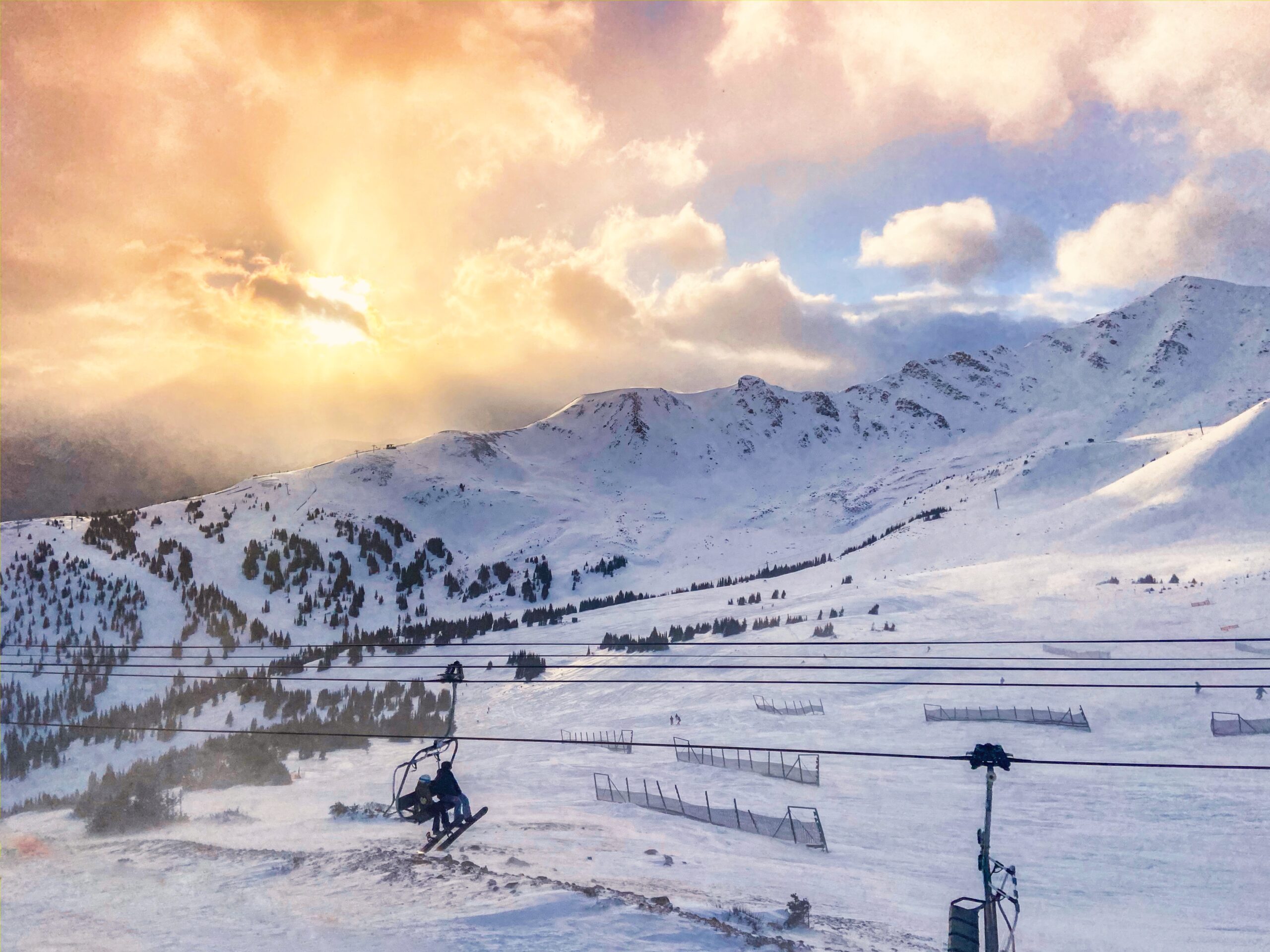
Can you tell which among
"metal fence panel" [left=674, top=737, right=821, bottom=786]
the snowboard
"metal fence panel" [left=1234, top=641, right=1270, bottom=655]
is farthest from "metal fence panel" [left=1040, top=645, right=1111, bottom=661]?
the snowboard

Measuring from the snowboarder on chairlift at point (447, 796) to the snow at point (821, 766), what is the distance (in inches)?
54.9

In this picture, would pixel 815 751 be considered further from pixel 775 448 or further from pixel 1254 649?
pixel 775 448

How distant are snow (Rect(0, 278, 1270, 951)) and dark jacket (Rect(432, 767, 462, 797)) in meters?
1.97

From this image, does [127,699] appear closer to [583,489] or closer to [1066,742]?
[1066,742]

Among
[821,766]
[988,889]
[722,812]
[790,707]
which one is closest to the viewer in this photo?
[988,889]

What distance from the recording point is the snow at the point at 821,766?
1428 centimetres

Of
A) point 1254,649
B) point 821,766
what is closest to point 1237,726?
point 1254,649

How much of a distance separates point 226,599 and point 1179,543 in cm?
7082

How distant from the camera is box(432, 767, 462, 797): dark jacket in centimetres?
1427

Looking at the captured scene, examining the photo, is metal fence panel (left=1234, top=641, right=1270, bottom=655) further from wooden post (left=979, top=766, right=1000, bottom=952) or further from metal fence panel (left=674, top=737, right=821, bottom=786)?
wooden post (left=979, top=766, right=1000, bottom=952)

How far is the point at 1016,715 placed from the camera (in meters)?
25.4

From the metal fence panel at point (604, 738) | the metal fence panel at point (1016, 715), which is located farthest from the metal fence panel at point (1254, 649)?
the metal fence panel at point (604, 738)

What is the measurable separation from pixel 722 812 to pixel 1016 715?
12.3m

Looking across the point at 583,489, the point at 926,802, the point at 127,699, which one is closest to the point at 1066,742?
the point at 926,802
